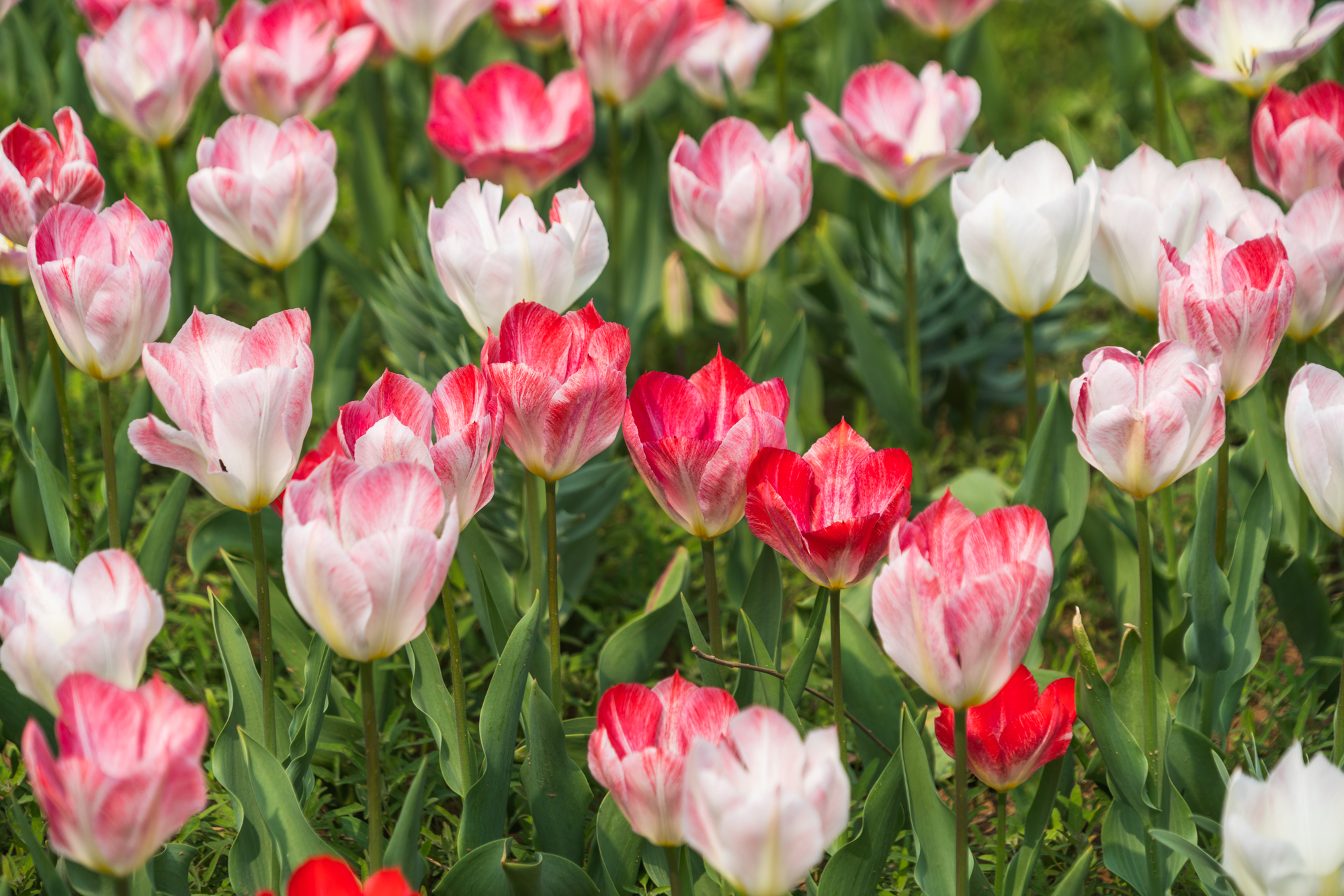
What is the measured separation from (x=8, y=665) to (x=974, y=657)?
792 mm

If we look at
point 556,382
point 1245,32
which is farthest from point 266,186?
point 1245,32

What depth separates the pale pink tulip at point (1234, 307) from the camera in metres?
1.34

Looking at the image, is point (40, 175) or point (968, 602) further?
point (40, 175)

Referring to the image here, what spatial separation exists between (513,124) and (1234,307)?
47.1 inches

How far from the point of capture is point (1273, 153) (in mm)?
1790

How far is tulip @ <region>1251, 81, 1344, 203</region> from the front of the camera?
1.73m

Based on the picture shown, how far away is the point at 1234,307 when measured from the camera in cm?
134

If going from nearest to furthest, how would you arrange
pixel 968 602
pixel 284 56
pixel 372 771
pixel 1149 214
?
pixel 968 602 → pixel 372 771 → pixel 1149 214 → pixel 284 56

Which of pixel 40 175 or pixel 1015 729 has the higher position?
pixel 40 175

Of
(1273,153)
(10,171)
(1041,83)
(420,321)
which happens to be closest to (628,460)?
(420,321)

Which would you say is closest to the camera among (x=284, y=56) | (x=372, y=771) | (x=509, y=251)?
(x=372, y=771)

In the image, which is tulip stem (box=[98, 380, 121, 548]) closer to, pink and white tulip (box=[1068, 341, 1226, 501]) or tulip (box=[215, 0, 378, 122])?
tulip (box=[215, 0, 378, 122])

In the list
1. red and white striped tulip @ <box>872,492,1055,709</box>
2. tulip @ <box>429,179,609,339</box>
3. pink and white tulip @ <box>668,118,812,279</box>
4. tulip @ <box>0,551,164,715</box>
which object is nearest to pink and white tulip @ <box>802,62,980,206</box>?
pink and white tulip @ <box>668,118,812,279</box>

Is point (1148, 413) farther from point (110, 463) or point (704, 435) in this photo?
point (110, 463)
